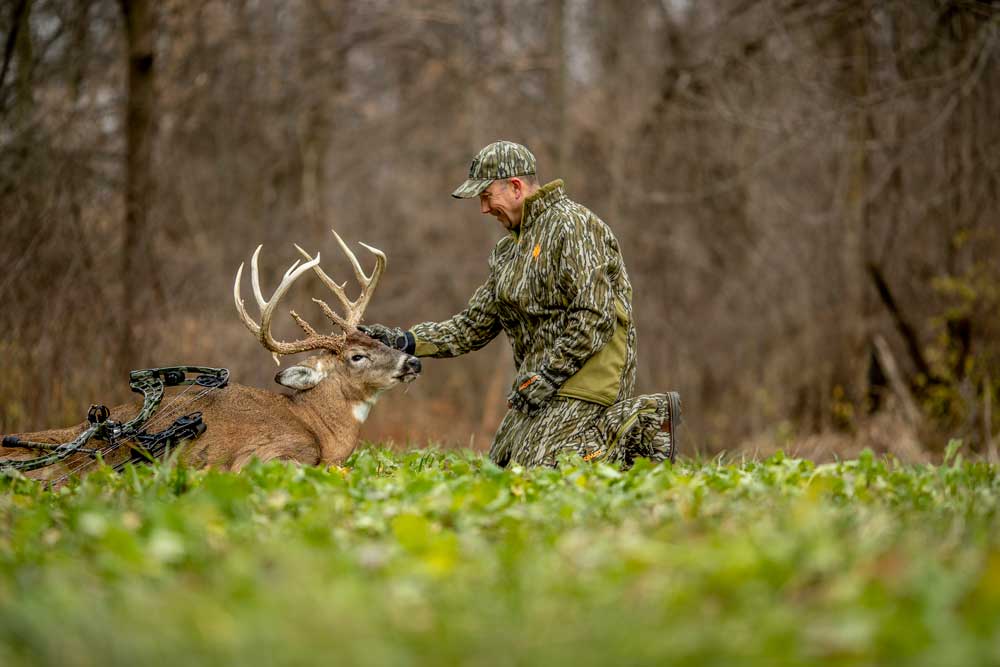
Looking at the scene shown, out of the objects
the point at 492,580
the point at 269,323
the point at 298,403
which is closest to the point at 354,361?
the point at 298,403

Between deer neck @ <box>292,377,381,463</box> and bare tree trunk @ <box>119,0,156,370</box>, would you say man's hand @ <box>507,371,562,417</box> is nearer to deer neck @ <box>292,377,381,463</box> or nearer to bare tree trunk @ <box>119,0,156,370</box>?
deer neck @ <box>292,377,381,463</box>

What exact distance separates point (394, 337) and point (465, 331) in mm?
479

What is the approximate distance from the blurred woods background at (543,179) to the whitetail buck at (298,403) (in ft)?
8.62

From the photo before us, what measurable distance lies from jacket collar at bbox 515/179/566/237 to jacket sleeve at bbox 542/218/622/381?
28 cm

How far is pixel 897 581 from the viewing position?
317cm

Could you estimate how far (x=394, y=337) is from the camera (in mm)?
7699

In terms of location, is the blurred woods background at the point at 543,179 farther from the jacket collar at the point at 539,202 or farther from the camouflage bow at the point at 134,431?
the camouflage bow at the point at 134,431

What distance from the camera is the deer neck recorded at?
7.39 meters

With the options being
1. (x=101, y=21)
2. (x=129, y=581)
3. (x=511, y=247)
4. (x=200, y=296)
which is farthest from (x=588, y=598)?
(x=101, y=21)

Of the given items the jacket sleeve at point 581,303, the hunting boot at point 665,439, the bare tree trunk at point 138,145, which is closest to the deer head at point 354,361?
the jacket sleeve at point 581,303

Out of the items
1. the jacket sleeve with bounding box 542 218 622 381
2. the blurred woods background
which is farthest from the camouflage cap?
the blurred woods background

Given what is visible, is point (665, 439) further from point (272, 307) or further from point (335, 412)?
point (272, 307)

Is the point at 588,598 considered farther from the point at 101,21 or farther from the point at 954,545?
the point at 101,21

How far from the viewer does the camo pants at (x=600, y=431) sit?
22.7ft
